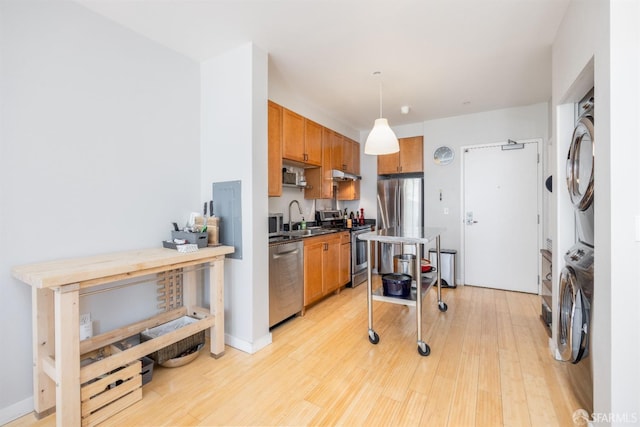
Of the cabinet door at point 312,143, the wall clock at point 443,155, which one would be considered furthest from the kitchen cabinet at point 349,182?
the wall clock at point 443,155

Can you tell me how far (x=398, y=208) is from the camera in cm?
475

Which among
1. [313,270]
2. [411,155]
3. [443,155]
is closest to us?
[313,270]

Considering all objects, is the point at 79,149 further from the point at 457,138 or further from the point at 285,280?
the point at 457,138

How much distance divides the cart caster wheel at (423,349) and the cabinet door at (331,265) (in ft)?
4.62

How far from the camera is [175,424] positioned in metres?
1.56

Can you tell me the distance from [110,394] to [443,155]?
4698mm

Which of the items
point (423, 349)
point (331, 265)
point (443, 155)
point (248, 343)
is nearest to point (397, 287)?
point (423, 349)

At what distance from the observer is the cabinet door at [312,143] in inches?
141

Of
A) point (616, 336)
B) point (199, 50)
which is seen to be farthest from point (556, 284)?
point (199, 50)

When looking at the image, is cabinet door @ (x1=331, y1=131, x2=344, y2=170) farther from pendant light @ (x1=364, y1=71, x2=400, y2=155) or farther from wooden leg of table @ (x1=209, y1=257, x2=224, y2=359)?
wooden leg of table @ (x1=209, y1=257, x2=224, y2=359)

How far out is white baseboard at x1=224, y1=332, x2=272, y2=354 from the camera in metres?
2.32

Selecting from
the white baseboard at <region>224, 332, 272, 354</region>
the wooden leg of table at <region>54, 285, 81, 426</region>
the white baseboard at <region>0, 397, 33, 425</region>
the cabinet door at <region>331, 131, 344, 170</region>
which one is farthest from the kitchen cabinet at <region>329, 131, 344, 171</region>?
the white baseboard at <region>0, 397, 33, 425</region>

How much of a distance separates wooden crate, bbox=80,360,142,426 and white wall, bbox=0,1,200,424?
51 cm

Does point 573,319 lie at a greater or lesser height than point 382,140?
lesser
